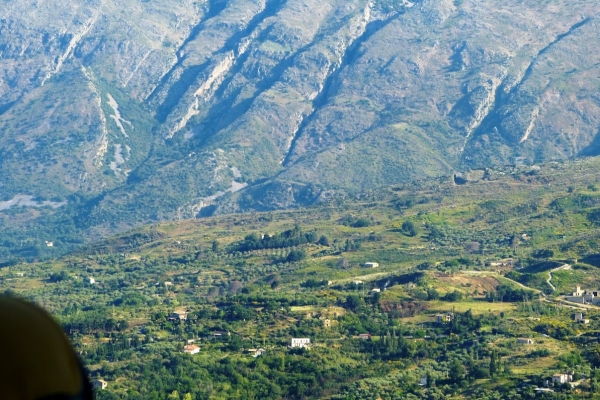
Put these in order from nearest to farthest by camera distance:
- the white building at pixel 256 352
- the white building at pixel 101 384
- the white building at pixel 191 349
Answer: the white building at pixel 101 384 → the white building at pixel 256 352 → the white building at pixel 191 349

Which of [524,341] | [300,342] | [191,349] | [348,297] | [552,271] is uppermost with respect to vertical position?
[524,341]

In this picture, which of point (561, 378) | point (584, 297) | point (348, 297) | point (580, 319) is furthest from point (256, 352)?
point (584, 297)

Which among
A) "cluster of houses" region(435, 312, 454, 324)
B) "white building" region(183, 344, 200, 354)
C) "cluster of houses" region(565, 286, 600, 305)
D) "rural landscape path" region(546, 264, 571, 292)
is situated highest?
"rural landscape path" region(546, 264, 571, 292)

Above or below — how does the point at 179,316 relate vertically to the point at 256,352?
below

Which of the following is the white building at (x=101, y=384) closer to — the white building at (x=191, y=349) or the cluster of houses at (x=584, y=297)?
the white building at (x=191, y=349)

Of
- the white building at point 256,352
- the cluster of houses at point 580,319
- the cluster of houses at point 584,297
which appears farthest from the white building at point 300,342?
the cluster of houses at point 584,297

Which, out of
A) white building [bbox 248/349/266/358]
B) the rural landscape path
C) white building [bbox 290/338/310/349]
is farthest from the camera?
the rural landscape path

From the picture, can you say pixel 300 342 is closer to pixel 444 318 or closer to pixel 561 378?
pixel 444 318

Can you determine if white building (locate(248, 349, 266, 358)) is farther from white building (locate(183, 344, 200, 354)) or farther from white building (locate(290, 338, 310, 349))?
white building (locate(183, 344, 200, 354))

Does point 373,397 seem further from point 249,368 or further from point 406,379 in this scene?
point 249,368

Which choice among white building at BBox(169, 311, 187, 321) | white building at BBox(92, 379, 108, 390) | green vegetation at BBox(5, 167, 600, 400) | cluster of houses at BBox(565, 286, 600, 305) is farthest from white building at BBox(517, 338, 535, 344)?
white building at BBox(169, 311, 187, 321)

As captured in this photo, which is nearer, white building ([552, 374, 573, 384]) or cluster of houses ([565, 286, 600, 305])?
white building ([552, 374, 573, 384])
